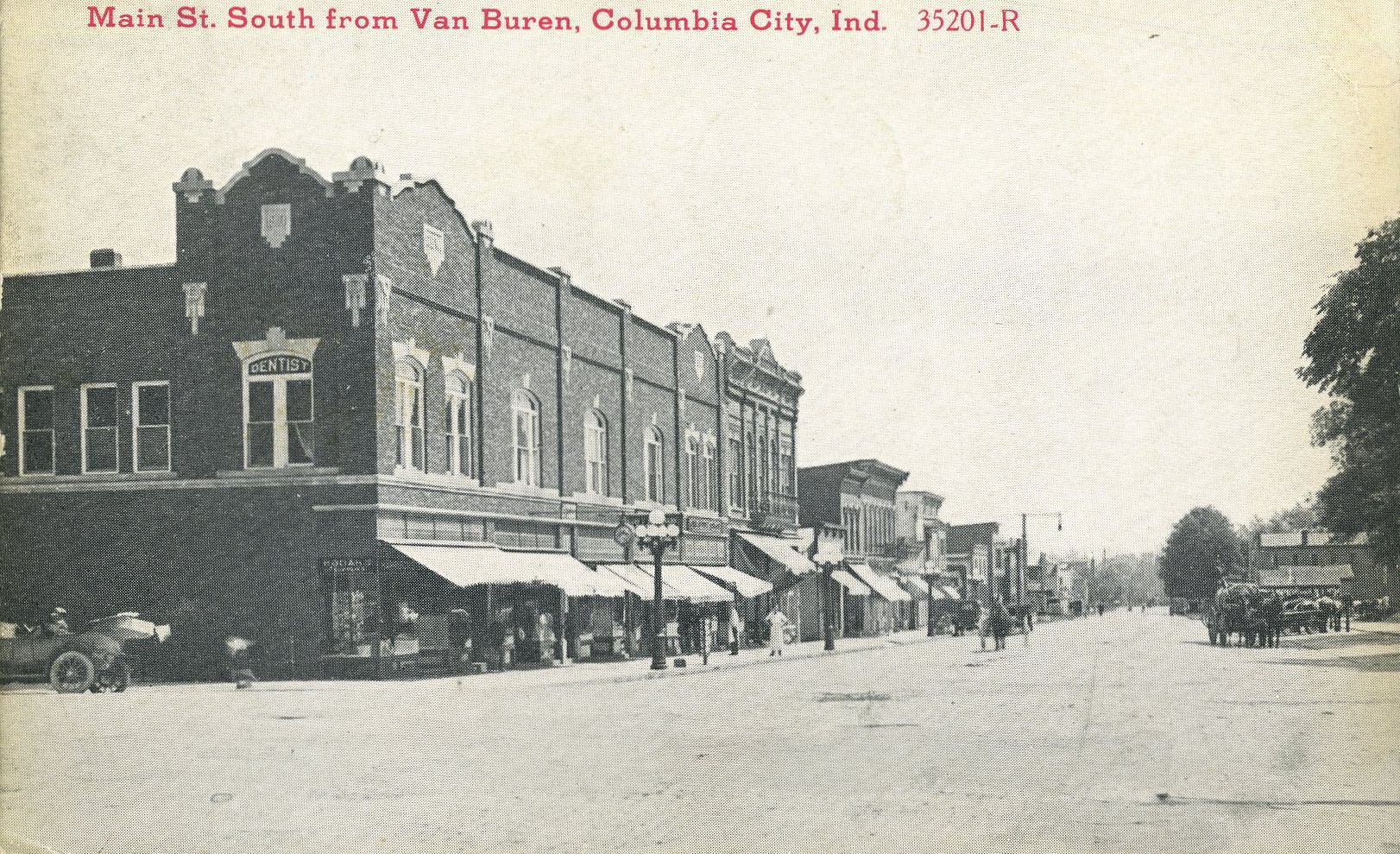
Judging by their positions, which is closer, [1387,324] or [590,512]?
[1387,324]

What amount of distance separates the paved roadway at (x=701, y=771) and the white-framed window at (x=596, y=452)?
1274 centimetres

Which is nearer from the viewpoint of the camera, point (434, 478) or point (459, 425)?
point (434, 478)

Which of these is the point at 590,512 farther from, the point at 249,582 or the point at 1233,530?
the point at 1233,530

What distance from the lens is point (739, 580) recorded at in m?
43.1

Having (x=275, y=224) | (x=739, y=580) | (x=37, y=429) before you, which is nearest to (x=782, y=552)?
(x=739, y=580)

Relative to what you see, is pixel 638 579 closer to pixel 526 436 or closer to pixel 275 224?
pixel 526 436

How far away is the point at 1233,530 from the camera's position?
10906 centimetres

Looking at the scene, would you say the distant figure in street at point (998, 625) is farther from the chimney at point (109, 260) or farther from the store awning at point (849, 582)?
the chimney at point (109, 260)

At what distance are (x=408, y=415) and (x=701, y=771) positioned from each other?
14418 mm

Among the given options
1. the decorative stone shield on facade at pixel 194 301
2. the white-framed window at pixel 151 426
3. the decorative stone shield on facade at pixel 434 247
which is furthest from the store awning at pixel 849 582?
the decorative stone shield on facade at pixel 194 301

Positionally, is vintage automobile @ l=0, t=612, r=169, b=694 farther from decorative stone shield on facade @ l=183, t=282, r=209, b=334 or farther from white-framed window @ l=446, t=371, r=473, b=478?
white-framed window @ l=446, t=371, r=473, b=478

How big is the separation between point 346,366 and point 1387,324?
52.9 ft

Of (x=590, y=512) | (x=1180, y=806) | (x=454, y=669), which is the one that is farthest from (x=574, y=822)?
(x=590, y=512)

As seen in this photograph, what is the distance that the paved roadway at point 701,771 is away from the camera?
1002cm
